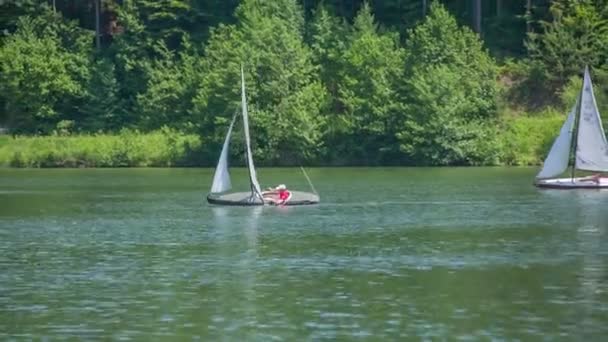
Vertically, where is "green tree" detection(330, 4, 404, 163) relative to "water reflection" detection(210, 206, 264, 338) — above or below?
above

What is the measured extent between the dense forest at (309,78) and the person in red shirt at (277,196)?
3682 cm

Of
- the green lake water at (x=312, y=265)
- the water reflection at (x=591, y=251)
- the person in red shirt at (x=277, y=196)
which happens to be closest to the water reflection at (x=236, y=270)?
the green lake water at (x=312, y=265)

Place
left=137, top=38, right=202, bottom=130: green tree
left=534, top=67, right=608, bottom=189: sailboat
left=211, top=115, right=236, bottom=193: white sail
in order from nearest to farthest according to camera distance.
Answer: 1. left=211, top=115, right=236, bottom=193: white sail
2. left=534, top=67, right=608, bottom=189: sailboat
3. left=137, top=38, right=202, bottom=130: green tree

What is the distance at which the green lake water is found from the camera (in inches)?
1506

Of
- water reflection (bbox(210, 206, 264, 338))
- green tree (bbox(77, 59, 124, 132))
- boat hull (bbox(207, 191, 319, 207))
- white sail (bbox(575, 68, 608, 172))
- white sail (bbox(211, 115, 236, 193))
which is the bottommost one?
water reflection (bbox(210, 206, 264, 338))

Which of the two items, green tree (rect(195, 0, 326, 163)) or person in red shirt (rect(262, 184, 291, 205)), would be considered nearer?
person in red shirt (rect(262, 184, 291, 205))

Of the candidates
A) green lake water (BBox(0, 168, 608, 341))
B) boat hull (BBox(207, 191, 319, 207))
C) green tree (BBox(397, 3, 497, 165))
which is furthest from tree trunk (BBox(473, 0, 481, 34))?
boat hull (BBox(207, 191, 319, 207))

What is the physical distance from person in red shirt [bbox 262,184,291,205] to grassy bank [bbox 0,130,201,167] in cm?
4058

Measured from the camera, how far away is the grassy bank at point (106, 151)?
117 metres

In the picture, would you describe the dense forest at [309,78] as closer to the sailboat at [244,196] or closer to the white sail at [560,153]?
the white sail at [560,153]

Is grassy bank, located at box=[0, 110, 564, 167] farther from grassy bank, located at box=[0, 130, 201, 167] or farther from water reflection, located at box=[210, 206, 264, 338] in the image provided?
water reflection, located at box=[210, 206, 264, 338]

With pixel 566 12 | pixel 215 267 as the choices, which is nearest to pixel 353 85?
pixel 566 12

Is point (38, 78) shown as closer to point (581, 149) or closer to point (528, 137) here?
point (528, 137)

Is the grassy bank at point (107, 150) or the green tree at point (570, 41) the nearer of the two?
the green tree at point (570, 41)
